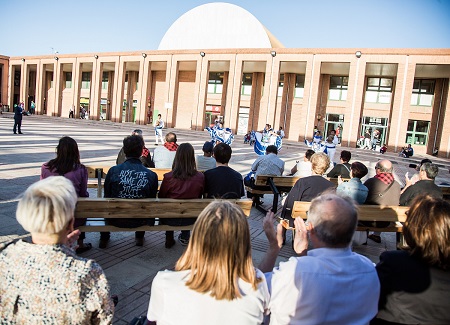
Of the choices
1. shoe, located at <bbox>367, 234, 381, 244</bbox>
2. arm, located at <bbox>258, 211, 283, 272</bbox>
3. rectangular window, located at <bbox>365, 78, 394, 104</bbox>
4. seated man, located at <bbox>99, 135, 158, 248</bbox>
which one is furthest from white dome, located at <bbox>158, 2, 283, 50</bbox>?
arm, located at <bbox>258, 211, 283, 272</bbox>

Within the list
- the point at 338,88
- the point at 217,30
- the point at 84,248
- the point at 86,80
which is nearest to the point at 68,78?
the point at 86,80

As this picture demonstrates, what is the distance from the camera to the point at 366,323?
1.92 metres

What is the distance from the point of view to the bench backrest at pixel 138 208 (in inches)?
140

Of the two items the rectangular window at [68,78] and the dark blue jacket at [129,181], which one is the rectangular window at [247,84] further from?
the dark blue jacket at [129,181]

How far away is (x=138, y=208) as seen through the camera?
376 centimetres

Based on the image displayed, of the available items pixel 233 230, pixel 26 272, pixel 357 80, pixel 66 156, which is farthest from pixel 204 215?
pixel 357 80

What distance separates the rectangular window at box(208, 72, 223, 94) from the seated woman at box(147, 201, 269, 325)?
37.6 meters

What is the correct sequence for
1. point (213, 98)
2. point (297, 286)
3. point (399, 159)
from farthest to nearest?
point (213, 98) < point (399, 159) < point (297, 286)

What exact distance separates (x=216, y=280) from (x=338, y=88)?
113ft

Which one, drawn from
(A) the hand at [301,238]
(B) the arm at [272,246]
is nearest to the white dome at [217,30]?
(A) the hand at [301,238]

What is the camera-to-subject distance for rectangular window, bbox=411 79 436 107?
30.1 meters

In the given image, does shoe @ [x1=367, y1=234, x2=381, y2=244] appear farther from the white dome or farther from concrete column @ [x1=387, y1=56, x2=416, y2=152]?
the white dome

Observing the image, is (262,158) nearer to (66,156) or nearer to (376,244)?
(376,244)

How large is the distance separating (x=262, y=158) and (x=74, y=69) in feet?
136
